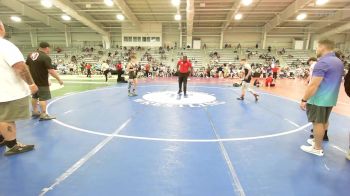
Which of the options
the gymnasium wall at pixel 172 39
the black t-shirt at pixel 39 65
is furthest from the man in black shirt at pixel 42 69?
the gymnasium wall at pixel 172 39

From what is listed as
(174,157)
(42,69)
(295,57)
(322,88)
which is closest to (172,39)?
(295,57)

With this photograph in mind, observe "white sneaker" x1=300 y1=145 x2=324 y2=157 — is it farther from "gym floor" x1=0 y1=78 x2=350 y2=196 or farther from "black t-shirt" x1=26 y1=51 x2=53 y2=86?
"black t-shirt" x1=26 y1=51 x2=53 y2=86

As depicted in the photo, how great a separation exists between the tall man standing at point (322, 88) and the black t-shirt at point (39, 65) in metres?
5.66

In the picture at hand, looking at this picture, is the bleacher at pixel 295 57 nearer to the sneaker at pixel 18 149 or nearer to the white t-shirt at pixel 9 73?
the sneaker at pixel 18 149

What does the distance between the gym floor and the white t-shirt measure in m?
1.00

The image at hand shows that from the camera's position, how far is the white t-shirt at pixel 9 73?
133 inches

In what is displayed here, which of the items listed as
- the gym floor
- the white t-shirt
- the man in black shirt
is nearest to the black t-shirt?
the man in black shirt

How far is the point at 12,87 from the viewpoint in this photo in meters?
3.55

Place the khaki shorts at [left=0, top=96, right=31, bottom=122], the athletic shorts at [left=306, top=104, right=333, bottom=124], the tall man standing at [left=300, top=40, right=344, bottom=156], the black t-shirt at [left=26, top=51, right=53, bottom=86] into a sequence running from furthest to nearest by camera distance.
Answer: the black t-shirt at [left=26, top=51, right=53, bottom=86] < the athletic shorts at [left=306, top=104, right=333, bottom=124] < the tall man standing at [left=300, top=40, right=344, bottom=156] < the khaki shorts at [left=0, top=96, right=31, bottom=122]

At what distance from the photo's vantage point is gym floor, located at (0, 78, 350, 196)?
294cm

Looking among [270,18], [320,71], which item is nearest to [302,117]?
[320,71]

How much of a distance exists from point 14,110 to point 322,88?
4.87 m

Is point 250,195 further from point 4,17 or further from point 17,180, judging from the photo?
point 4,17

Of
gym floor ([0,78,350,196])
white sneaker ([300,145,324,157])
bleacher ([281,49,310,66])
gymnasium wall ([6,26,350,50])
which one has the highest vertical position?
gymnasium wall ([6,26,350,50])
